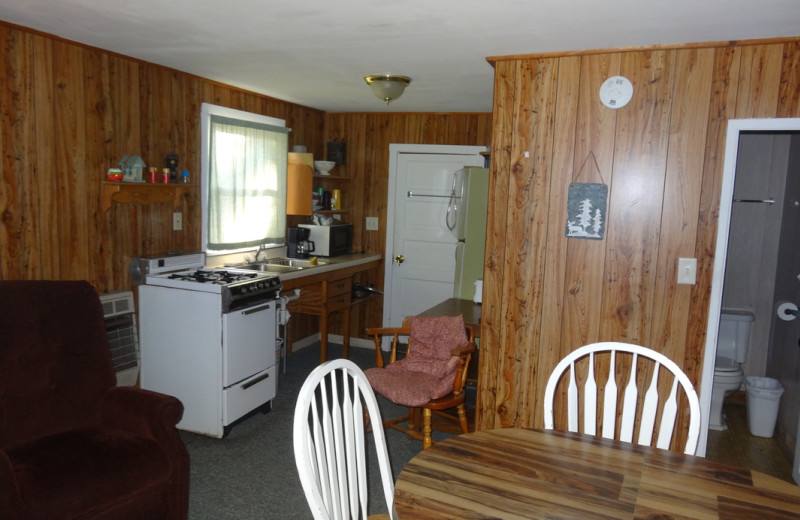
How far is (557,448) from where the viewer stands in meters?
1.66

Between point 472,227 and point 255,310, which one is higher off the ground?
point 472,227

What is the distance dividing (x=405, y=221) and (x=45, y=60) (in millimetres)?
3115

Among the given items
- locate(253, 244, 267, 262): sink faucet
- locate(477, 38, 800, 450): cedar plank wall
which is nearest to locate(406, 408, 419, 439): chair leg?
locate(477, 38, 800, 450): cedar plank wall

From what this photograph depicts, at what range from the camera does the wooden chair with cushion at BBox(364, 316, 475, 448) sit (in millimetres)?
3037

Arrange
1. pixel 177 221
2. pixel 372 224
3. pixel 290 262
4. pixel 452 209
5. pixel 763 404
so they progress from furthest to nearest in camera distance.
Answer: pixel 372 224, pixel 452 209, pixel 290 262, pixel 177 221, pixel 763 404

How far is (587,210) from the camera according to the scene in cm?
290

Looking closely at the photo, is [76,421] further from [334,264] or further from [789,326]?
[789,326]

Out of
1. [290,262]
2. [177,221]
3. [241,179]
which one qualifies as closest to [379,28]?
[177,221]

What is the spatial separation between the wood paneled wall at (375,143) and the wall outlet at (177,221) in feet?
6.19

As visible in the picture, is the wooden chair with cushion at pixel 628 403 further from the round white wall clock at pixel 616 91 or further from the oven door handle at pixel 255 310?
the oven door handle at pixel 255 310

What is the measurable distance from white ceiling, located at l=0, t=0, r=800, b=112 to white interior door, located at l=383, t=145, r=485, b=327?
5.29 feet

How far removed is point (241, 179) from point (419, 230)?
171 centimetres

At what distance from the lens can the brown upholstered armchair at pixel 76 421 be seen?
208 centimetres

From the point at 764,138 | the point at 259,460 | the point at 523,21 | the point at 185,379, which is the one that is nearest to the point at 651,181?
the point at 523,21
